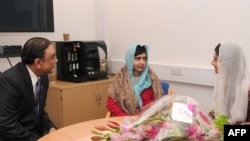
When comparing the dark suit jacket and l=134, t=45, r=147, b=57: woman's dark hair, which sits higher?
l=134, t=45, r=147, b=57: woman's dark hair

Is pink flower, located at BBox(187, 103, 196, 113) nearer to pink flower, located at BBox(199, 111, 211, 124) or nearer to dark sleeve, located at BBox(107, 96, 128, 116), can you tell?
pink flower, located at BBox(199, 111, 211, 124)

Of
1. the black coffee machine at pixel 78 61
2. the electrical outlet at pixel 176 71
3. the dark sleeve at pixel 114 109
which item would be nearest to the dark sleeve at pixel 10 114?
the dark sleeve at pixel 114 109

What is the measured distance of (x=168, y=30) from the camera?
3191 millimetres

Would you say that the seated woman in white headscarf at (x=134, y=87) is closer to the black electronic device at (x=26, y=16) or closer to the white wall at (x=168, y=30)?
the white wall at (x=168, y=30)

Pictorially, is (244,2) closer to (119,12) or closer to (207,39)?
(207,39)

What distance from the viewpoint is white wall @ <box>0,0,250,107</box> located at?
274 centimetres

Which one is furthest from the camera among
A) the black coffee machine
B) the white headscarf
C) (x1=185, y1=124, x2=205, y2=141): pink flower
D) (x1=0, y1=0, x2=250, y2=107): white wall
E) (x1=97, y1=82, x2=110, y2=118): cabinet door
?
(x1=97, y1=82, x2=110, y2=118): cabinet door

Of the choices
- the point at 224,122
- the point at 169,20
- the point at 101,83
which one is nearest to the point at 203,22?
the point at 169,20

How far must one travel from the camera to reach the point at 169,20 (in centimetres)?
316

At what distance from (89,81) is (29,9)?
1.01 metres

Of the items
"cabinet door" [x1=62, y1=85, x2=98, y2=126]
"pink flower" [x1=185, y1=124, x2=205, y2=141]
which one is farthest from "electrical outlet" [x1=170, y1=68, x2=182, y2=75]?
"pink flower" [x1=185, y1=124, x2=205, y2=141]

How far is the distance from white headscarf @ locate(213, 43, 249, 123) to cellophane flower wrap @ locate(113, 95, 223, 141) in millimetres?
859

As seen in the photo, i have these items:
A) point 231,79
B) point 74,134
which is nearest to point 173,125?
point 74,134

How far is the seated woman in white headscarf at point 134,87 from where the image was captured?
8.40ft
